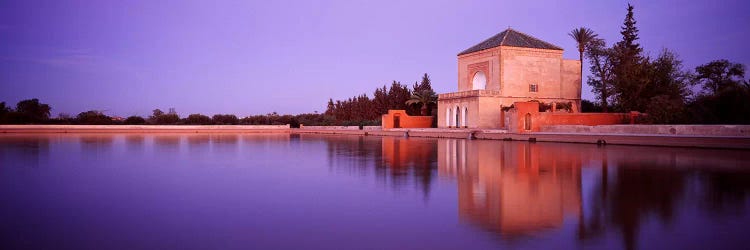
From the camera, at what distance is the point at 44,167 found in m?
9.41

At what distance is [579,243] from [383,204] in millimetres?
2068

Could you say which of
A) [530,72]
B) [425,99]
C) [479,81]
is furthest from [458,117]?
[425,99]

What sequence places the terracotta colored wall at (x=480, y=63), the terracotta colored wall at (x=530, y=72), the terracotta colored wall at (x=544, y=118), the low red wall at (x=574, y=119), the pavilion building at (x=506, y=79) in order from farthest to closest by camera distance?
the terracotta colored wall at (x=480, y=63) → the terracotta colored wall at (x=530, y=72) → the pavilion building at (x=506, y=79) → the low red wall at (x=574, y=119) → the terracotta colored wall at (x=544, y=118)

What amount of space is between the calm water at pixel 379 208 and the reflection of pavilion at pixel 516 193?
2 centimetres

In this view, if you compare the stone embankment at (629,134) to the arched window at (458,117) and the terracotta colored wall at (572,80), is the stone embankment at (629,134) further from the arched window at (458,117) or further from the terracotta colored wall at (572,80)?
the terracotta colored wall at (572,80)

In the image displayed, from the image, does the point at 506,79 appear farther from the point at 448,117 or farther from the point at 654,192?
the point at 654,192

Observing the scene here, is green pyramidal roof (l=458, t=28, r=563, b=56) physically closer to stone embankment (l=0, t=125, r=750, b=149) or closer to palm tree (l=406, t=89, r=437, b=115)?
palm tree (l=406, t=89, r=437, b=115)

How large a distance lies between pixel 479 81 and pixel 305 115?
25322 mm

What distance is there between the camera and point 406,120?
32156mm

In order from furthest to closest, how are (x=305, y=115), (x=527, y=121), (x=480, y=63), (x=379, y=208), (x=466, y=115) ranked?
(x=305, y=115) → (x=480, y=63) → (x=466, y=115) → (x=527, y=121) → (x=379, y=208)

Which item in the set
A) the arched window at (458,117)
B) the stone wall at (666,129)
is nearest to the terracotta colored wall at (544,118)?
the stone wall at (666,129)

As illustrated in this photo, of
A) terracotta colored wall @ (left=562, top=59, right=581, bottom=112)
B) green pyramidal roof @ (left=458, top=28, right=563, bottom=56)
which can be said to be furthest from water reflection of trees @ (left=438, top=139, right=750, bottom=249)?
terracotta colored wall @ (left=562, top=59, right=581, bottom=112)

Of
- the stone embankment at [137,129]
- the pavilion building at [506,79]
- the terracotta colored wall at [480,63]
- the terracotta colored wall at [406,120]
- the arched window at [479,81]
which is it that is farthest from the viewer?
the stone embankment at [137,129]

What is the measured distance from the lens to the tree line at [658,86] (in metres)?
17.1
